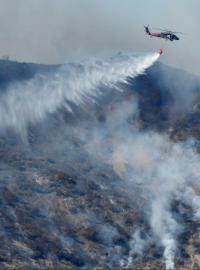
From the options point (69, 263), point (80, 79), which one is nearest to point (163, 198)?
point (69, 263)

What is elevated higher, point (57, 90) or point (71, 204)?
point (57, 90)

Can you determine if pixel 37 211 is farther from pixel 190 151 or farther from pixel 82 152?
pixel 190 151

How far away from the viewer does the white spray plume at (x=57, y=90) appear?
172 meters

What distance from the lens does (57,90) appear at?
182 meters

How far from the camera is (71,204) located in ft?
465

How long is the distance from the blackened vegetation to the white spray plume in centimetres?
374

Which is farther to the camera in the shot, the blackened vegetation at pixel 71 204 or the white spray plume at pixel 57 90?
the white spray plume at pixel 57 90

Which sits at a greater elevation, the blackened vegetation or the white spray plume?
the white spray plume

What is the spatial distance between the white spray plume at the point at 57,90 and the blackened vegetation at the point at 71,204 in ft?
12.3

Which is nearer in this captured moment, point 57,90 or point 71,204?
point 71,204

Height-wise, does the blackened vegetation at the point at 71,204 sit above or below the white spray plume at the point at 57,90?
below

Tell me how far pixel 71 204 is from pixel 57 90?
46784 mm

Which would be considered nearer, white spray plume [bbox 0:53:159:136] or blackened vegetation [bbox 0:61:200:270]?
blackened vegetation [bbox 0:61:200:270]

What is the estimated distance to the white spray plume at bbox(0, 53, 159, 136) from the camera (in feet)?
564
